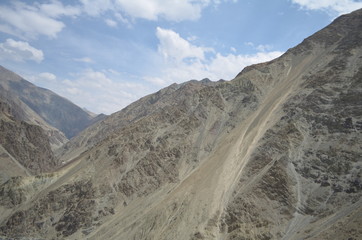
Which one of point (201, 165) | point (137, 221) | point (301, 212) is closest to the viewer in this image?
point (301, 212)

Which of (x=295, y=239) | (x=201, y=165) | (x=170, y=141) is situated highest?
(x=170, y=141)

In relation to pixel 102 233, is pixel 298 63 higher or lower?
higher

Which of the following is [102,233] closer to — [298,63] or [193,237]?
[193,237]

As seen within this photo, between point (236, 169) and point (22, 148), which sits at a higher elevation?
point (22, 148)

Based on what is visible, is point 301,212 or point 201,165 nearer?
point 301,212

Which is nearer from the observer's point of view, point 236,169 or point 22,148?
point 236,169

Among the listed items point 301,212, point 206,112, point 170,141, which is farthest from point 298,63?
point 301,212

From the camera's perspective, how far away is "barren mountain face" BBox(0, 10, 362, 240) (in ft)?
182

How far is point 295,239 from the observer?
48.1 m

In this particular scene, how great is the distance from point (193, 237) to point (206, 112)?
4423 cm

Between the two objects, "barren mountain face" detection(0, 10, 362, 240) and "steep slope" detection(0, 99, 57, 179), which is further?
"steep slope" detection(0, 99, 57, 179)

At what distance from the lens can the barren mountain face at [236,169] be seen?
55375 millimetres

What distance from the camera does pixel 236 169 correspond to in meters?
66.9

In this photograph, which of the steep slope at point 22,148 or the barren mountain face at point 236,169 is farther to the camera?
the steep slope at point 22,148
